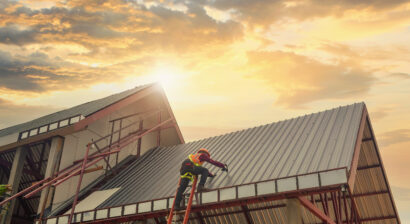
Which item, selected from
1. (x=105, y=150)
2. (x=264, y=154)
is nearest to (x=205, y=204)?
(x=264, y=154)

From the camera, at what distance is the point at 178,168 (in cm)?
2298

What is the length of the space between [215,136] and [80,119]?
8.09 meters

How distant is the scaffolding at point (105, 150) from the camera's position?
21.9 metres

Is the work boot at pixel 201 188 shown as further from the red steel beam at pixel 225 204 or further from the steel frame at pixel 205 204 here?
the red steel beam at pixel 225 204

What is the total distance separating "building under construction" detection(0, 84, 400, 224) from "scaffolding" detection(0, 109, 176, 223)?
0.08 metres

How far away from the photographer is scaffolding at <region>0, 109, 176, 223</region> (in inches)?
862

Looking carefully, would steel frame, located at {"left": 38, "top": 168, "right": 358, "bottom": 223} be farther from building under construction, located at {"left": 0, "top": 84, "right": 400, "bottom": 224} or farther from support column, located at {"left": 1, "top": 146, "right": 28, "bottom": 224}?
support column, located at {"left": 1, "top": 146, "right": 28, "bottom": 224}

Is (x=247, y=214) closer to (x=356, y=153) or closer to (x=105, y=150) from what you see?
(x=356, y=153)

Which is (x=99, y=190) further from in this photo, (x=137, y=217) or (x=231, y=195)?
(x=231, y=195)

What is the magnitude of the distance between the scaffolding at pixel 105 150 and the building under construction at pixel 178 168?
82 mm

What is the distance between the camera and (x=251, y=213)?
2153cm

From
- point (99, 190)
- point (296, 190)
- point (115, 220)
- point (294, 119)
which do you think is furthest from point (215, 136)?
point (296, 190)

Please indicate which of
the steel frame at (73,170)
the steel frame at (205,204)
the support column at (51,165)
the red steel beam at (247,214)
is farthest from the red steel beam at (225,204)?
the red steel beam at (247,214)

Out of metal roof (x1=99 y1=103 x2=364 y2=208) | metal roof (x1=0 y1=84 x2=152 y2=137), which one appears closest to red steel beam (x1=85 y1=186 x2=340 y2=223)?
metal roof (x1=99 y1=103 x2=364 y2=208)
